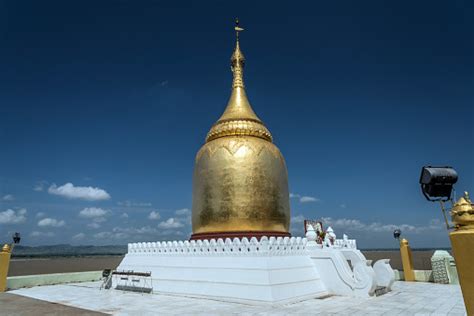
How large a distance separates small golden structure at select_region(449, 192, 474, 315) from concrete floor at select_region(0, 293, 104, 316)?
983cm

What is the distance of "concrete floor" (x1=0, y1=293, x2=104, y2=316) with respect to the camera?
10962 millimetres

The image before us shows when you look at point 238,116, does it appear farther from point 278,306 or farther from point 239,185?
point 278,306

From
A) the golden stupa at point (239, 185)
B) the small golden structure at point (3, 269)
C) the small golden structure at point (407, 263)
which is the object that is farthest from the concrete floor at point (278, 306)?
the golden stupa at point (239, 185)

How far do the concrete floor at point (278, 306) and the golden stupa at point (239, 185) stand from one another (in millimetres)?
4512

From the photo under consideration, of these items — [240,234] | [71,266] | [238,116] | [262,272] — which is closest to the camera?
[262,272]

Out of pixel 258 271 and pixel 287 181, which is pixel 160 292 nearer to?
pixel 258 271

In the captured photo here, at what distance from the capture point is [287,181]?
774 inches

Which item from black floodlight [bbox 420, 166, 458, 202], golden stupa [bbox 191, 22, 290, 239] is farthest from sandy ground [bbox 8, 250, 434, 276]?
black floodlight [bbox 420, 166, 458, 202]

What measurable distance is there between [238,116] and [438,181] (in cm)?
1543

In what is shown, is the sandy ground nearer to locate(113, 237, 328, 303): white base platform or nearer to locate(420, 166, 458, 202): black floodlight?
locate(113, 237, 328, 303): white base platform

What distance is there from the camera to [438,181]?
532 cm

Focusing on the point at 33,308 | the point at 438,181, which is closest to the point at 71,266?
the point at 33,308

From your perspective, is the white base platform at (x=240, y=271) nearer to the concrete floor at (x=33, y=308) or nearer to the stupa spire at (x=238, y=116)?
the concrete floor at (x=33, y=308)

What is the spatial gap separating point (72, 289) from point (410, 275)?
1704 centimetres
